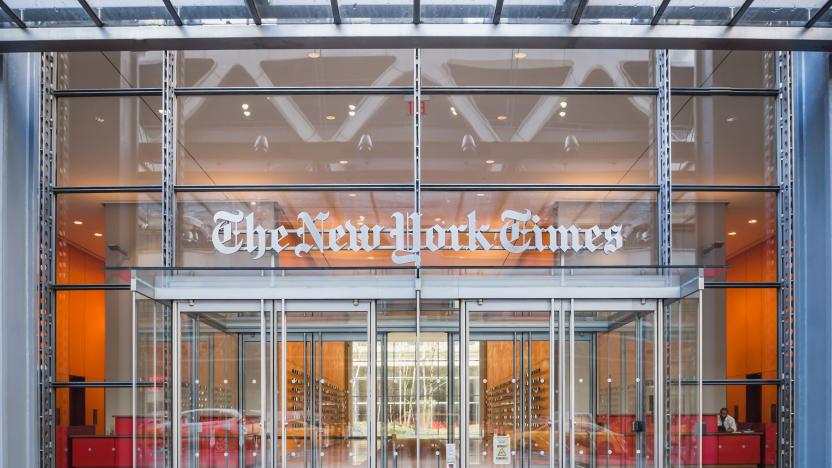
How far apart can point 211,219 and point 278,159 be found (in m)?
1.44

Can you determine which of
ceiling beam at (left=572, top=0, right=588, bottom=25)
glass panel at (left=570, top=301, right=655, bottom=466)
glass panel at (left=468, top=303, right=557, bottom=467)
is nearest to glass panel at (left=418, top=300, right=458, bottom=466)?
glass panel at (left=468, top=303, right=557, bottom=467)

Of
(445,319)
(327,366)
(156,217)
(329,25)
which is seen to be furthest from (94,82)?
(445,319)

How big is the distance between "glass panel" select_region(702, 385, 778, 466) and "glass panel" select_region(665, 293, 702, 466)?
2.58ft

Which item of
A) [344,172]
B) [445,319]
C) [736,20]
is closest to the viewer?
[736,20]

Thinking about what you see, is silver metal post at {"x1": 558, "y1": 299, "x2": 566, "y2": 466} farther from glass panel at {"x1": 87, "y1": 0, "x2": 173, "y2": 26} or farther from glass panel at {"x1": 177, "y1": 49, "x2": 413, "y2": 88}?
glass panel at {"x1": 87, "y1": 0, "x2": 173, "y2": 26}

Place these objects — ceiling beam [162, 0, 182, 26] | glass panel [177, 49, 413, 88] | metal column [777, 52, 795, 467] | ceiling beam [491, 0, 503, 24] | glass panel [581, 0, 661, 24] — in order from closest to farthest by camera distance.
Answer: ceiling beam [491, 0, 503, 24], ceiling beam [162, 0, 182, 26], glass panel [581, 0, 661, 24], metal column [777, 52, 795, 467], glass panel [177, 49, 413, 88]

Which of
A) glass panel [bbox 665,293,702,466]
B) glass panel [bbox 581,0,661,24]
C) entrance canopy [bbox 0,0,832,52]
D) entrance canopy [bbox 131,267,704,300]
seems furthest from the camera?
entrance canopy [bbox 131,267,704,300]

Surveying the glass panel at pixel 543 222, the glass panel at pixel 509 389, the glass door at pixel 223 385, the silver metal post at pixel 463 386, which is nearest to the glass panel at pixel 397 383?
the silver metal post at pixel 463 386

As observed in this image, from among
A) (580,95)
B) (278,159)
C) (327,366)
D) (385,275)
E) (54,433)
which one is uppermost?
(580,95)

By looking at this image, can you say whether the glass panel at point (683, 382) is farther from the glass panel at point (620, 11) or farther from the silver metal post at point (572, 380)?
the glass panel at point (620, 11)

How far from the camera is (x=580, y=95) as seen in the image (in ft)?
47.5

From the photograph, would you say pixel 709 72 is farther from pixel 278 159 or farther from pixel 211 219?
pixel 211 219

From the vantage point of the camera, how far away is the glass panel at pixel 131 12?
11.3 meters

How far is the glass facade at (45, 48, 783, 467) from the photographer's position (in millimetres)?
13328
